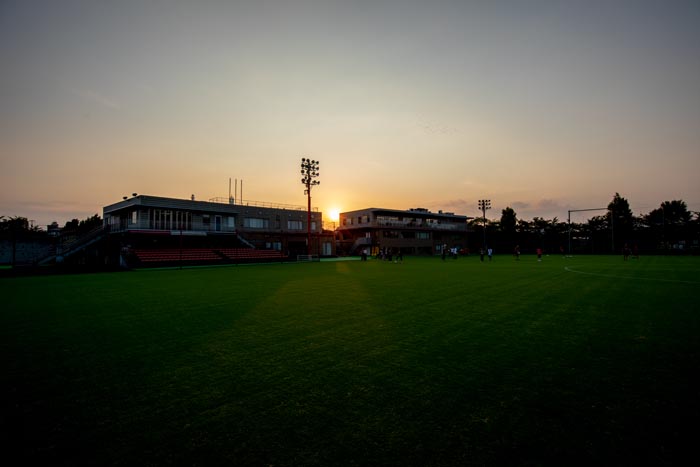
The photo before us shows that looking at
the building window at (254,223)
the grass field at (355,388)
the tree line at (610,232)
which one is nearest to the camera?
the grass field at (355,388)

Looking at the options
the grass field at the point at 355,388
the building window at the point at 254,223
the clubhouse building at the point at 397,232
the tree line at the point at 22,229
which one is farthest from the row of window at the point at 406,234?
the grass field at the point at 355,388

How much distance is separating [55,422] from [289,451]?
9.21ft

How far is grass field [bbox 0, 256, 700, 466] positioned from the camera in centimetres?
299

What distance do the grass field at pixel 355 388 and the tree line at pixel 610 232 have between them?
62727mm

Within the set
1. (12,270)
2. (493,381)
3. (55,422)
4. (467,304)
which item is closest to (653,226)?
(467,304)

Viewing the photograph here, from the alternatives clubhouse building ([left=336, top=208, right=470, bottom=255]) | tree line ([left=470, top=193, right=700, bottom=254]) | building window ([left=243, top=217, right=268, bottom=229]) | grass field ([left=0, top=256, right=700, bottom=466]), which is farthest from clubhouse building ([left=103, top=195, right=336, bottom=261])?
tree line ([left=470, top=193, right=700, bottom=254])

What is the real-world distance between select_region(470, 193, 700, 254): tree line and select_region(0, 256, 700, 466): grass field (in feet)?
206

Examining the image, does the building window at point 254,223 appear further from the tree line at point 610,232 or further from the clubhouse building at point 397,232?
the tree line at point 610,232

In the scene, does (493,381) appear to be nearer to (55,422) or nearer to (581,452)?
(581,452)

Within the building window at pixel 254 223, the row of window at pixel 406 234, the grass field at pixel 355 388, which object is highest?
the building window at pixel 254 223

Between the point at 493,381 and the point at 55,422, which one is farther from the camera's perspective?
the point at 493,381

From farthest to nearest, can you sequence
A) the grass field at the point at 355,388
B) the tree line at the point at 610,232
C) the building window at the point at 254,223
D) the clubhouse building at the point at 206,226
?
the tree line at the point at 610,232 < the building window at the point at 254,223 < the clubhouse building at the point at 206,226 < the grass field at the point at 355,388

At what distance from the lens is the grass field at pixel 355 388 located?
2.99 meters

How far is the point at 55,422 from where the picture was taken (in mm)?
3510
